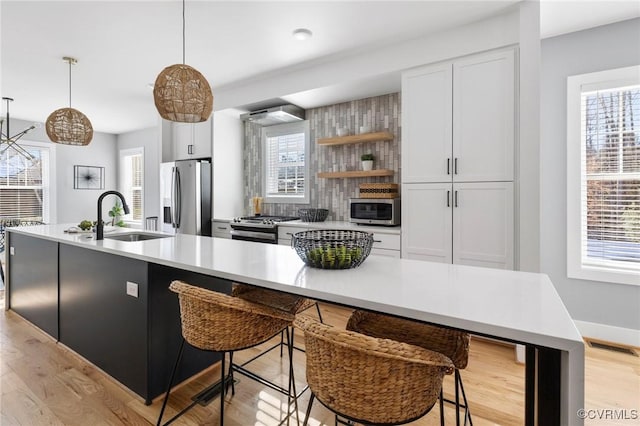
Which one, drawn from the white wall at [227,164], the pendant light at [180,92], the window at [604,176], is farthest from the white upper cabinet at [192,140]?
the window at [604,176]

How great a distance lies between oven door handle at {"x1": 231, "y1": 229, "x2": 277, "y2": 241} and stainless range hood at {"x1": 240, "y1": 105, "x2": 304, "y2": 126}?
1491mm

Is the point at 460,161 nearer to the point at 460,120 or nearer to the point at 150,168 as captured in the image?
the point at 460,120

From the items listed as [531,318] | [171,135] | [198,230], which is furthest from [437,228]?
[171,135]

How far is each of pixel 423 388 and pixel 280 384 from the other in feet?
4.53

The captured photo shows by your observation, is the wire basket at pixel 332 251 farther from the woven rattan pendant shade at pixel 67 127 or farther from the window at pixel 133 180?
the window at pixel 133 180

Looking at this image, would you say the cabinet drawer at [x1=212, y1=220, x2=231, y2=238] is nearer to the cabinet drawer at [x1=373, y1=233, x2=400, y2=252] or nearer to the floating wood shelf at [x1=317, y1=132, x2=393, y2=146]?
the floating wood shelf at [x1=317, y1=132, x2=393, y2=146]

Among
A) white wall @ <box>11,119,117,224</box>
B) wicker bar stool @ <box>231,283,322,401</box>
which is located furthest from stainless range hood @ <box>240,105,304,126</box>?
white wall @ <box>11,119,117,224</box>

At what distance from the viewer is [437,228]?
292cm

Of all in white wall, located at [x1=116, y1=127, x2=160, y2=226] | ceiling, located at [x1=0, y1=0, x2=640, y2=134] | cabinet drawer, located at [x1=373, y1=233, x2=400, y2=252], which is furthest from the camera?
white wall, located at [x1=116, y1=127, x2=160, y2=226]

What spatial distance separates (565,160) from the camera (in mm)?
2949

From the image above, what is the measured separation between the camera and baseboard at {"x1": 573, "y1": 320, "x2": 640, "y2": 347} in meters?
2.67

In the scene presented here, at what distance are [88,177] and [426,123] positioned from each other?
705cm

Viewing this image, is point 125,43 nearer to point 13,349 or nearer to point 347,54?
point 347,54

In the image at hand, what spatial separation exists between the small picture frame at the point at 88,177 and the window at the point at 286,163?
14.8ft
